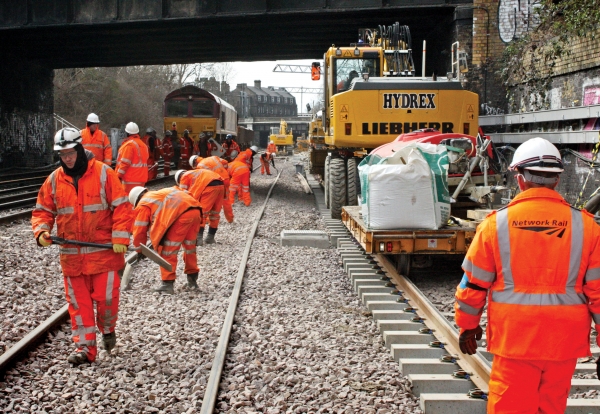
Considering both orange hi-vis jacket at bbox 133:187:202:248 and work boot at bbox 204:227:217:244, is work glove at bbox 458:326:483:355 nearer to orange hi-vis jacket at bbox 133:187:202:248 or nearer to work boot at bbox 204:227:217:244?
orange hi-vis jacket at bbox 133:187:202:248

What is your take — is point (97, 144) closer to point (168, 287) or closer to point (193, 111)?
point (168, 287)

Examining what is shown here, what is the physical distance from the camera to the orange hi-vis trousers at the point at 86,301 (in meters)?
5.31

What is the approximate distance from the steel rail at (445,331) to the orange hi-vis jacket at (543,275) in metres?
1.44

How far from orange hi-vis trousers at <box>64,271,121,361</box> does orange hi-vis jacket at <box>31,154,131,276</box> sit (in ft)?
0.28

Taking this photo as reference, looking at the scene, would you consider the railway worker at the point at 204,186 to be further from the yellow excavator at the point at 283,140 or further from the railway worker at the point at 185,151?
the yellow excavator at the point at 283,140

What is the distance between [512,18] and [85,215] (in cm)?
1501

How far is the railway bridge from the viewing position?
1875cm

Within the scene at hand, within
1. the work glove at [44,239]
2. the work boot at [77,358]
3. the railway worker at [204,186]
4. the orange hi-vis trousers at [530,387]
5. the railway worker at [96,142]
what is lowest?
the work boot at [77,358]

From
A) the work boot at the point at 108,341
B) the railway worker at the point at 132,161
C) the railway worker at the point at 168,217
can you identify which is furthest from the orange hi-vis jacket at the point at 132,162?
the work boot at the point at 108,341

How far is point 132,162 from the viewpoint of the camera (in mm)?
10812

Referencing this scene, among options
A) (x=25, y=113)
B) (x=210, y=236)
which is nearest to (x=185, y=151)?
(x=25, y=113)

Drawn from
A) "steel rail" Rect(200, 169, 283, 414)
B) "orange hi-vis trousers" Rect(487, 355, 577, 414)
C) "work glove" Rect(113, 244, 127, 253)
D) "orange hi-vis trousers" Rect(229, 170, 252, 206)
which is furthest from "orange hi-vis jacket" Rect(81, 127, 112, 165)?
"orange hi-vis trousers" Rect(487, 355, 577, 414)

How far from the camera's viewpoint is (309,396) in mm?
4609

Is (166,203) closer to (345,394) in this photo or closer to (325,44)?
(345,394)
